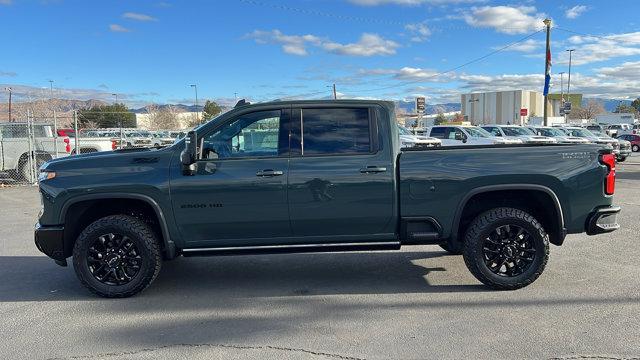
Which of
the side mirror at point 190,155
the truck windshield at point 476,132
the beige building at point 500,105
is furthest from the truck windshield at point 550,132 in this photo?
the beige building at point 500,105

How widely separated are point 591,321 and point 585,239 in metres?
3.48

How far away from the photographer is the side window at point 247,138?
500cm

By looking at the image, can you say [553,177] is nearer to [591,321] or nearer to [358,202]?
[591,321]

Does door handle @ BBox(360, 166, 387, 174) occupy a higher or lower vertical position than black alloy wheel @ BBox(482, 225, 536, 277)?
higher

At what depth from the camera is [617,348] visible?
379cm

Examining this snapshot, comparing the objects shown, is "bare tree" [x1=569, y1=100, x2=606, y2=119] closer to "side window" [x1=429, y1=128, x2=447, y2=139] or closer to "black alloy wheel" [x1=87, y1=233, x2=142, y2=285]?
"side window" [x1=429, y1=128, x2=447, y2=139]

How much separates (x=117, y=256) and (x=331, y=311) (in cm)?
220

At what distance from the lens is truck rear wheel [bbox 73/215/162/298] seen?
16.3 ft

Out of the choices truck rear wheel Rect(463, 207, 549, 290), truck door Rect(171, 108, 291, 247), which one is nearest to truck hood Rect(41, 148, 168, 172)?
truck door Rect(171, 108, 291, 247)

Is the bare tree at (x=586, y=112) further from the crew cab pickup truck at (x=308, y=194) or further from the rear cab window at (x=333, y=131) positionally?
the rear cab window at (x=333, y=131)

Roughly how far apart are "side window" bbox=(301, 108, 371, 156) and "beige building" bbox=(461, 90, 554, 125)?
113 metres

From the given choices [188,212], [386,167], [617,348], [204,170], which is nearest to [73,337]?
[188,212]

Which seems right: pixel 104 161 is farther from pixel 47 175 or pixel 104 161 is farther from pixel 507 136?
pixel 507 136

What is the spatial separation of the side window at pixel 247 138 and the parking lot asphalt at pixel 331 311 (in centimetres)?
146
